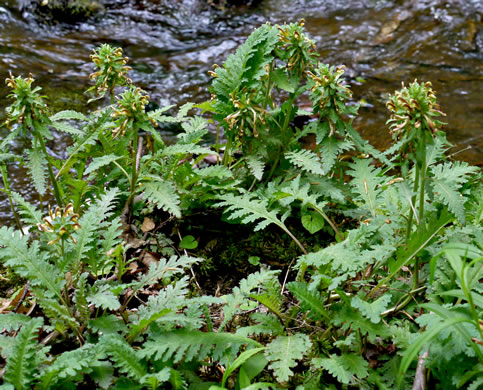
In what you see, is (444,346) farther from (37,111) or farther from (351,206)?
(37,111)

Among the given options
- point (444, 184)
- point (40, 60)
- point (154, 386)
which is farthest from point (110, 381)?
Result: point (40, 60)

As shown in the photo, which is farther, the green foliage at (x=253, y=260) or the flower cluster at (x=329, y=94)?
the flower cluster at (x=329, y=94)

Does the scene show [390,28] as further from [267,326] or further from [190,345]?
[190,345]

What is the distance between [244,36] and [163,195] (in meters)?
5.30

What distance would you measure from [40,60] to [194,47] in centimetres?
222

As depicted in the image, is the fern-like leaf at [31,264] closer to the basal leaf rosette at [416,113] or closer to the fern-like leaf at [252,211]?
the fern-like leaf at [252,211]

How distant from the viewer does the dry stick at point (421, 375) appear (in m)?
A: 2.01

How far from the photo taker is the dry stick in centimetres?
201

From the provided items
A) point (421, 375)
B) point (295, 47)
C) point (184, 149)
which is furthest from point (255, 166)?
point (421, 375)

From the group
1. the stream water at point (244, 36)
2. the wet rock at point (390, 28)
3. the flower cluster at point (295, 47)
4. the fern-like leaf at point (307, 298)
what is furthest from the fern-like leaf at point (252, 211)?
the wet rock at point (390, 28)

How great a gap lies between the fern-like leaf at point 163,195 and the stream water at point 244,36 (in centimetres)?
203

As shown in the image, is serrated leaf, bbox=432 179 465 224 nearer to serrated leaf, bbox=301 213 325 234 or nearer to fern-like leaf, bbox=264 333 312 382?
serrated leaf, bbox=301 213 325 234

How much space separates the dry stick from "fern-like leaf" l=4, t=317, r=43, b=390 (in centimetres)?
165

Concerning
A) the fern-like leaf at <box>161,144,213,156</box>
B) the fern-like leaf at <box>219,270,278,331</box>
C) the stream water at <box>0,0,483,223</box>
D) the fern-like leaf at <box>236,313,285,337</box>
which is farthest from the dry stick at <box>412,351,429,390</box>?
the stream water at <box>0,0,483,223</box>
